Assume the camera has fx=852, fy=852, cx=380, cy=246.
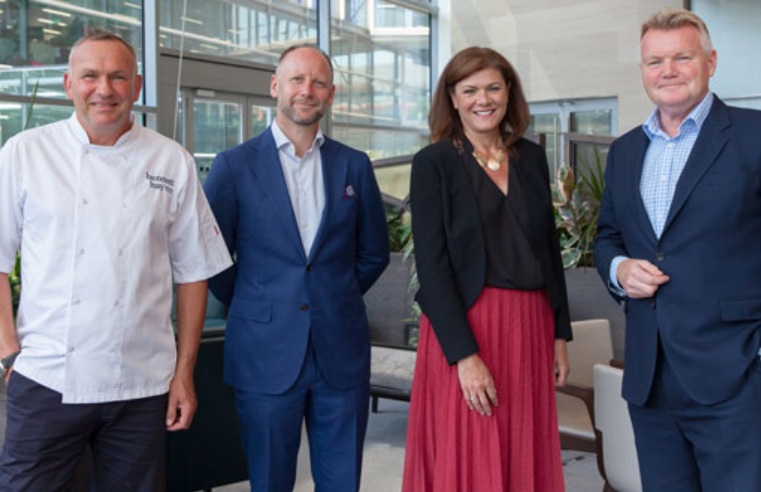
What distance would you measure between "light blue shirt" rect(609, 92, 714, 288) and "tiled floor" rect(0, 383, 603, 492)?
2277 mm

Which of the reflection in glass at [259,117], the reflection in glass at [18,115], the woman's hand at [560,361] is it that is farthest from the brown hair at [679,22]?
the reflection in glass at [259,117]

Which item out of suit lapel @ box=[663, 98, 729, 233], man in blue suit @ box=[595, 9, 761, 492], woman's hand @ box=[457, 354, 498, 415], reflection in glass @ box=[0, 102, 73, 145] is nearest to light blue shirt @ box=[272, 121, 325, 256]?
woman's hand @ box=[457, 354, 498, 415]

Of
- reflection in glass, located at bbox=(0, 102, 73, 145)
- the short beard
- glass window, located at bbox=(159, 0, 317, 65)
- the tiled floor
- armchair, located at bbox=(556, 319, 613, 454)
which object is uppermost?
glass window, located at bbox=(159, 0, 317, 65)

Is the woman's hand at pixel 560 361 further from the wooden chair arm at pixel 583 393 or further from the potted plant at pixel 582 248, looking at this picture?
the potted plant at pixel 582 248

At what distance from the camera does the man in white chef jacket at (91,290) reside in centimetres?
185

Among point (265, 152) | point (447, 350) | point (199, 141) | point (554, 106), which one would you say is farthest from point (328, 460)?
point (554, 106)

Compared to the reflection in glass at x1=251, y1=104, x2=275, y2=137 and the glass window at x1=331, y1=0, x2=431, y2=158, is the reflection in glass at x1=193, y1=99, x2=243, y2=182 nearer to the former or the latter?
the reflection in glass at x1=251, y1=104, x2=275, y2=137

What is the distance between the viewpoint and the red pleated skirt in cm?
212

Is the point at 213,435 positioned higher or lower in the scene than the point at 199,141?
lower

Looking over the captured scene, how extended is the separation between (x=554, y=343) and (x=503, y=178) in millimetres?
462

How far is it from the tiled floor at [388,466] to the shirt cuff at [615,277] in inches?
81.5

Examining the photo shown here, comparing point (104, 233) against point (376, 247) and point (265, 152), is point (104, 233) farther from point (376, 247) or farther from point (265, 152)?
point (376, 247)

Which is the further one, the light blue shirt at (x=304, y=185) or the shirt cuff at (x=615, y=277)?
the light blue shirt at (x=304, y=185)

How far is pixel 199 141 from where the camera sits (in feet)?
28.6
